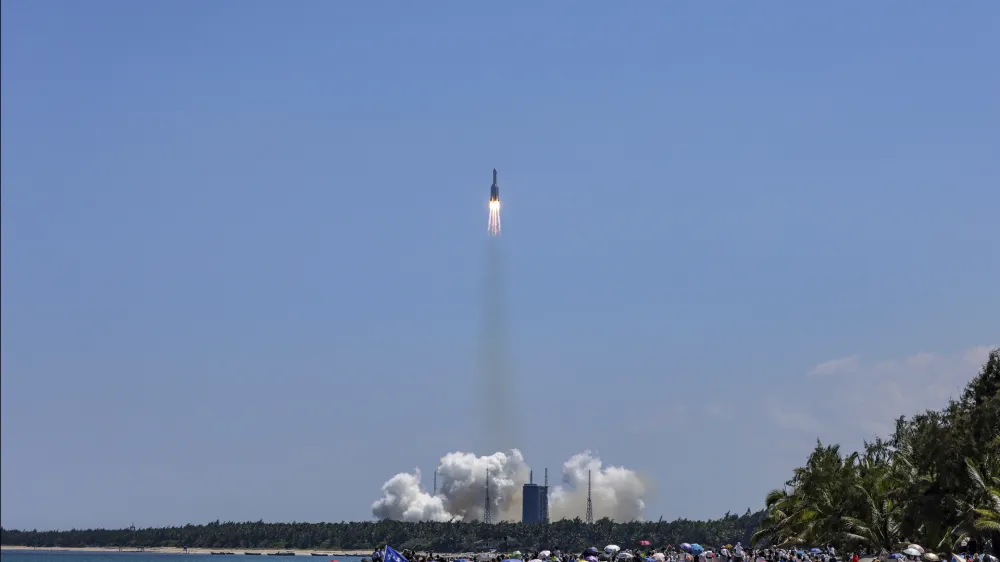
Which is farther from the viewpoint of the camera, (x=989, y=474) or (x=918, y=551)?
(x=989, y=474)

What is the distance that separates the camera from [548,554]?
82.2m

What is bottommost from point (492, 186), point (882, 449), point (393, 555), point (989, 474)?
point (393, 555)

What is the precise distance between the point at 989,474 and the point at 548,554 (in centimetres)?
2870

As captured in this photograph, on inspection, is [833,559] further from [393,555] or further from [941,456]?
[393,555]

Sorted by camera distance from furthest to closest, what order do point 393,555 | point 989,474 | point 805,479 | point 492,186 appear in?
point 492,186 → point 805,479 → point 989,474 → point 393,555

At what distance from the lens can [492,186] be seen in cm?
15225

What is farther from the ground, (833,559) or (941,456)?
(941,456)

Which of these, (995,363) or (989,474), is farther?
(995,363)

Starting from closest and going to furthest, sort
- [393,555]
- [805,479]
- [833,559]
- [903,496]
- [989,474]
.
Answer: [393,555] < [989,474] < [833,559] < [903,496] < [805,479]

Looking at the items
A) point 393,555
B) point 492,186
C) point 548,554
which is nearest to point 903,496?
point 548,554

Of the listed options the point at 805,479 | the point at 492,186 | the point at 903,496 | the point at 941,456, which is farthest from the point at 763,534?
the point at 492,186

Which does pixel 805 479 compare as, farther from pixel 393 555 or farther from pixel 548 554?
Answer: pixel 393 555

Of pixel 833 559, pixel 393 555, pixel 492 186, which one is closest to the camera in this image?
pixel 393 555

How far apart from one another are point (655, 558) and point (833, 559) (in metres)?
11.1
